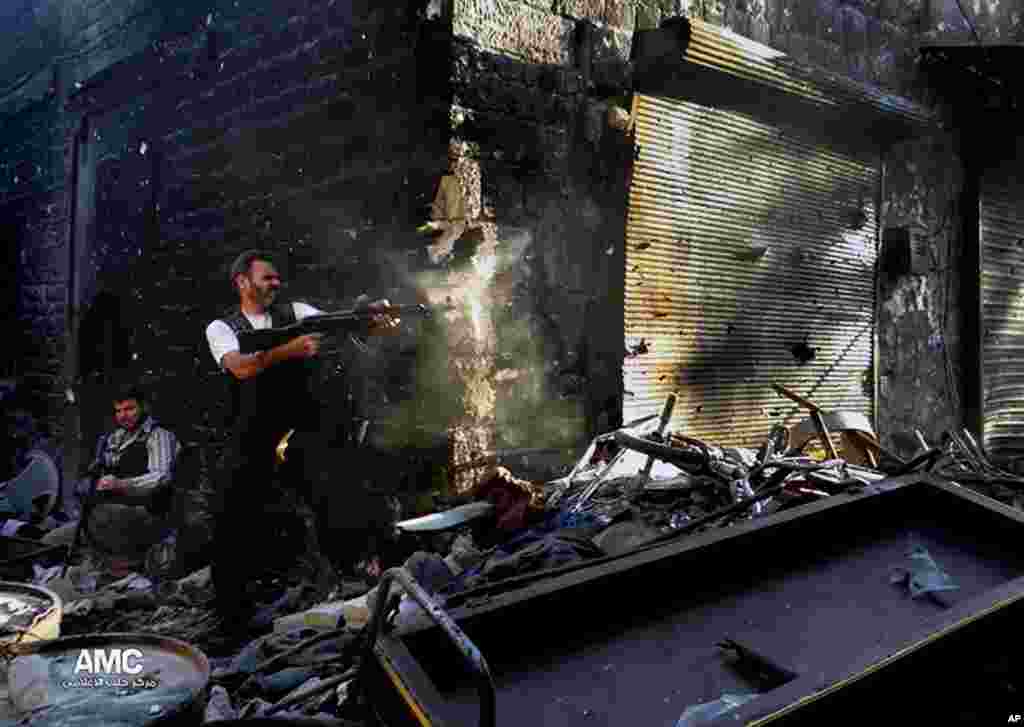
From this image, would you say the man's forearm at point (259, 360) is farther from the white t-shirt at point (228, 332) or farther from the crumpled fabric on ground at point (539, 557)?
the crumpled fabric on ground at point (539, 557)

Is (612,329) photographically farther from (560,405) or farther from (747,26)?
(747,26)

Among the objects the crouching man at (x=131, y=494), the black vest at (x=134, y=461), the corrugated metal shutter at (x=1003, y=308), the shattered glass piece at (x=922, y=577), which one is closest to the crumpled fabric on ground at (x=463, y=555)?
the shattered glass piece at (x=922, y=577)

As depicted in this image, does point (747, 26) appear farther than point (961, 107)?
No

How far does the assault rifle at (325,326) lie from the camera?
387cm

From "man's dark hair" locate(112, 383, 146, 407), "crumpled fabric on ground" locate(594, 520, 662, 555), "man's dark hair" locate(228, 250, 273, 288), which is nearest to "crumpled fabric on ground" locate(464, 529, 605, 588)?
"crumpled fabric on ground" locate(594, 520, 662, 555)

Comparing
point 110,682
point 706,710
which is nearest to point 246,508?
point 110,682

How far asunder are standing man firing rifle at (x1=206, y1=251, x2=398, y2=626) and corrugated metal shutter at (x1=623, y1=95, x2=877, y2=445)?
7.55 feet

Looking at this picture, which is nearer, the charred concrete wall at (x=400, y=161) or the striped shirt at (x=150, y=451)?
the charred concrete wall at (x=400, y=161)

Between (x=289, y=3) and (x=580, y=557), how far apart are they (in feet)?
13.8

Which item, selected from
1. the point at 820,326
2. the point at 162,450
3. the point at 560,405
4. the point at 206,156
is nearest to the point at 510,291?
the point at 560,405

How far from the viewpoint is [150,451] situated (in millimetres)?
5473

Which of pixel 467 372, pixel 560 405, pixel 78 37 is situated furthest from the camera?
pixel 78 37

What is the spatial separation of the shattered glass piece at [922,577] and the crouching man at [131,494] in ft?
16.8

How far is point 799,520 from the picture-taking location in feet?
9.39
